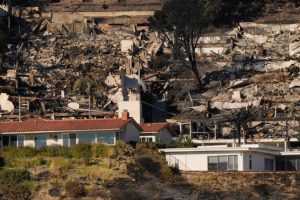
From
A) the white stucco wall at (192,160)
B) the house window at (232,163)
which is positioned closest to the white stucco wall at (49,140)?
the white stucco wall at (192,160)

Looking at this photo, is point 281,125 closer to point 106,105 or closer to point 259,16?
point 106,105

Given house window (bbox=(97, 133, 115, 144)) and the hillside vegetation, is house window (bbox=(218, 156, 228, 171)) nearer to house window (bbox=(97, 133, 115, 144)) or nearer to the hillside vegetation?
the hillside vegetation

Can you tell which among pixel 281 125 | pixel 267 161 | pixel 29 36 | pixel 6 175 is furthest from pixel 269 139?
pixel 29 36

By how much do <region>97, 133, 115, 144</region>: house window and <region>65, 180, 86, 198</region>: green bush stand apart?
14.9 ft

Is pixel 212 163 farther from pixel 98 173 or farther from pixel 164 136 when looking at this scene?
pixel 164 136

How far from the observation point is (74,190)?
246 feet

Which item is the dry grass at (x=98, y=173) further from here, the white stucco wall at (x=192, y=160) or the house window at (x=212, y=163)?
the house window at (x=212, y=163)

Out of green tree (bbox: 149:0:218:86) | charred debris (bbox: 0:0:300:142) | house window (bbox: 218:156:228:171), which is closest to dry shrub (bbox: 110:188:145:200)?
house window (bbox: 218:156:228:171)

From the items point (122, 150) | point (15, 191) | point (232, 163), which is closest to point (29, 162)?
point (15, 191)

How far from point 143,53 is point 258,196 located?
36.3 meters

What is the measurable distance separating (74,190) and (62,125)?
6.49m

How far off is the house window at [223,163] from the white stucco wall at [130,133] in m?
4.79

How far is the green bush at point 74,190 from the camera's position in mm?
74887

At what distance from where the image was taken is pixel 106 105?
318 ft
